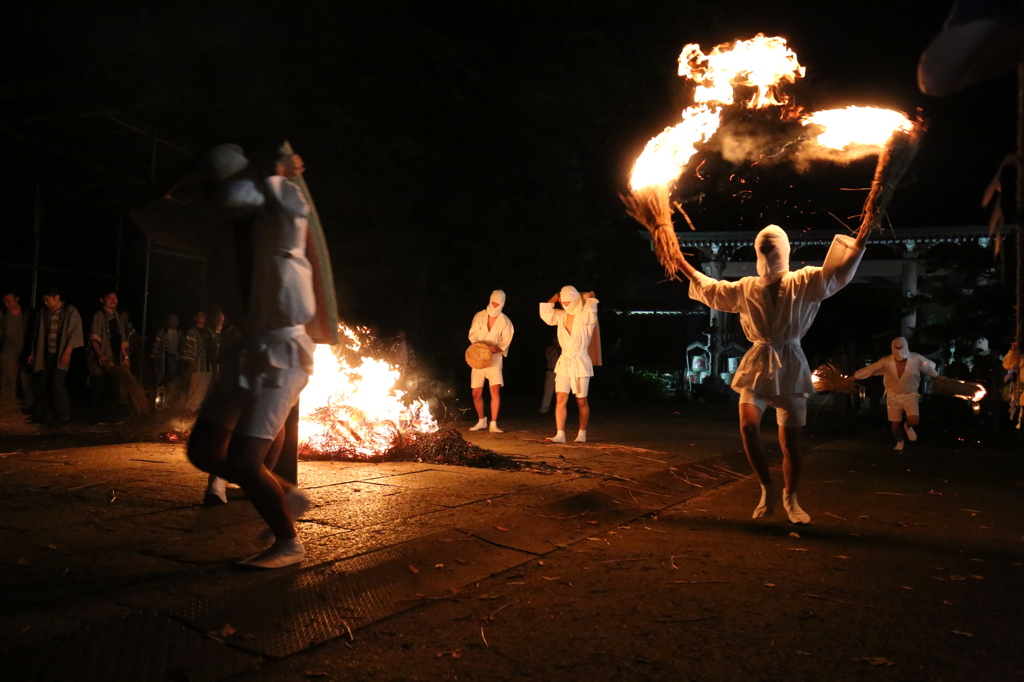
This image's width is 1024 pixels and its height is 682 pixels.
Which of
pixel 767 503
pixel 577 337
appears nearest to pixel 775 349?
pixel 767 503

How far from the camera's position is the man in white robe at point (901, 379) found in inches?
533

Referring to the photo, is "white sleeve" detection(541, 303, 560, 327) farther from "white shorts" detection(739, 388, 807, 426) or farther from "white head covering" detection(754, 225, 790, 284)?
"white shorts" detection(739, 388, 807, 426)

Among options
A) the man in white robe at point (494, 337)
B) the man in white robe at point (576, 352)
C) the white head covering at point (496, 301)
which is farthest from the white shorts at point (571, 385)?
the white head covering at point (496, 301)

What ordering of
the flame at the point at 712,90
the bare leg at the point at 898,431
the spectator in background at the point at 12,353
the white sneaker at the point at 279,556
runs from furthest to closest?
the bare leg at the point at 898,431 < the spectator in background at the point at 12,353 < the flame at the point at 712,90 < the white sneaker at the point at 279,556

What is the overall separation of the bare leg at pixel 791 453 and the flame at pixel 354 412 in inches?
151

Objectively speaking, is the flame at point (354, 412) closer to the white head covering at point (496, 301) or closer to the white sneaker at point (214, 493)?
the white sneaker at point (214, 493)

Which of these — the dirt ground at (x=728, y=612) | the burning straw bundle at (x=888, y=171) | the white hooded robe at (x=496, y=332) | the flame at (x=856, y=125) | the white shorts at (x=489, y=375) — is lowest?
the dirt ground at (x=728, y=612)

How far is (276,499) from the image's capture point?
4.35 m

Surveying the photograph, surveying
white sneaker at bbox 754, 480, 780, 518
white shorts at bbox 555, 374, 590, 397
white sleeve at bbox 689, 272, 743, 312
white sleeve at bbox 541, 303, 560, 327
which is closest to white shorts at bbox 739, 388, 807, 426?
white sneaker at bbox 754, 480, 780, 518

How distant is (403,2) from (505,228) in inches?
212

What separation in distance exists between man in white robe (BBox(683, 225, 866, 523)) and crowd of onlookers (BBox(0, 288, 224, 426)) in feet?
25.3

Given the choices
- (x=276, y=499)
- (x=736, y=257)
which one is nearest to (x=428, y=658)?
(x=276, y=499)

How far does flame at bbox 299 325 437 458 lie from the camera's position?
8.83 m

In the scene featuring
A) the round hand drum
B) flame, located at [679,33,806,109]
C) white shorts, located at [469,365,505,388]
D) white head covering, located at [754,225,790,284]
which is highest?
flame, located at [679,33,806,109]
